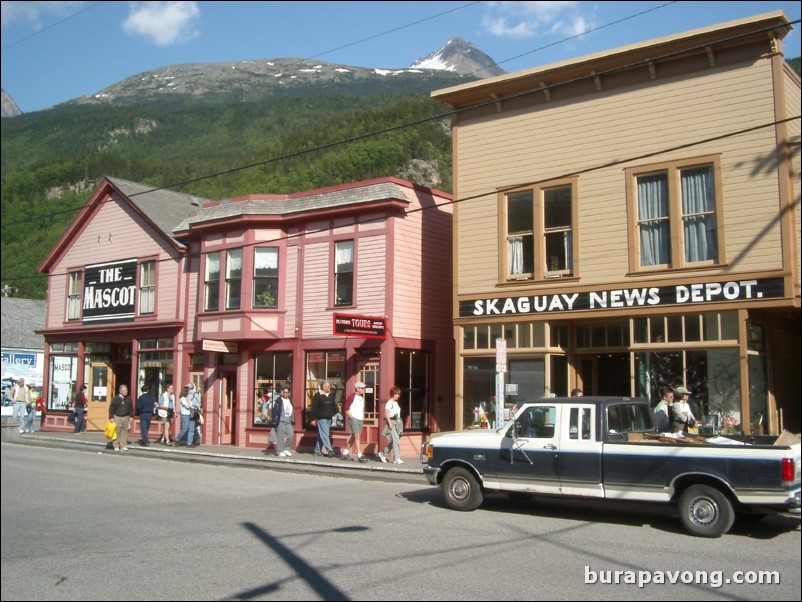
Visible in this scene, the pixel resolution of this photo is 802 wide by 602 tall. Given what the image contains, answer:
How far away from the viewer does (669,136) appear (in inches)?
658

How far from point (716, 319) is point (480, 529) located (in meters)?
8.14

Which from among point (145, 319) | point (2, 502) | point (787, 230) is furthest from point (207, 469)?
point (2, 502)

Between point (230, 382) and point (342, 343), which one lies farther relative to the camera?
point (230, 382)

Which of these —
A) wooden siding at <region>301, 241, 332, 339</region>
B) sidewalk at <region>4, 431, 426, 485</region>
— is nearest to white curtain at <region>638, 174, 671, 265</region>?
Result: sidewalk at <region>4, 431, 426, 485</region>

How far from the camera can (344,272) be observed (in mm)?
22125

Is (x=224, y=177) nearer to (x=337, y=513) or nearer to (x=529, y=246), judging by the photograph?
(x=529, y=246)

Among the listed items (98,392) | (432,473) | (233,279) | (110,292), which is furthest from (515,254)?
(98,392)

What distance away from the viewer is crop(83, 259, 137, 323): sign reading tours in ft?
91.7

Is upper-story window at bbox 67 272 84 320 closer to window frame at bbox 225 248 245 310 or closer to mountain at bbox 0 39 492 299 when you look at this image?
mountain at bbox 0 39 492 299

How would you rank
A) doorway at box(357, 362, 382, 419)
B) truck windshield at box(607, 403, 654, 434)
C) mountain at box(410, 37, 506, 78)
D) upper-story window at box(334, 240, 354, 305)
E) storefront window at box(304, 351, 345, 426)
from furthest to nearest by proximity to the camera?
1. upper-story window at box(334, 240, 354, 305)
2. storefront window at box(304, 351, 345, 426)
3. doorway at box(357, 362, 382, 419)
4. mountain at box(410, 37, 506, 78)
5. truck windshield at box(607, 403, 654, 434)

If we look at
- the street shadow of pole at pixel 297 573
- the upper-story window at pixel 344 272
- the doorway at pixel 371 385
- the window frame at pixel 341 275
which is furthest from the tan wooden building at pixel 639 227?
the street shadow of pole at pixel 297 573

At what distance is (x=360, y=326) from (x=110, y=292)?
43.0 ft

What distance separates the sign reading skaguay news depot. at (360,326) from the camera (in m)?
19.3

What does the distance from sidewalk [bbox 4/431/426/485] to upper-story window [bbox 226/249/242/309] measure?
4.35 meters
